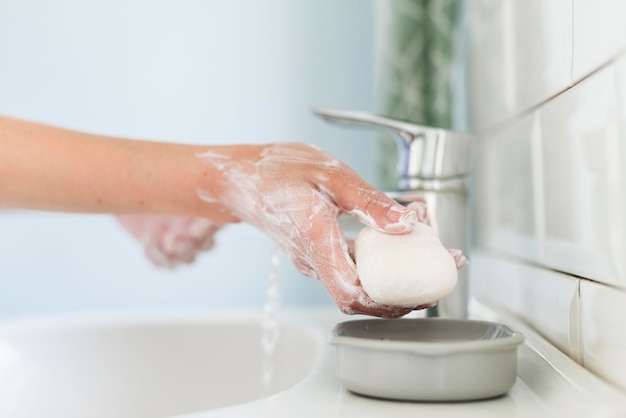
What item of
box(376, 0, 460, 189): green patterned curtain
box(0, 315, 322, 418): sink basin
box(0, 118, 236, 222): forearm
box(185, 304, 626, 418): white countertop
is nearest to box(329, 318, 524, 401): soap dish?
box(185, 304, 626, 418): white countertop

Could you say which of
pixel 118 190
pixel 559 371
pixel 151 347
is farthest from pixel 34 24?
pixel 559 371

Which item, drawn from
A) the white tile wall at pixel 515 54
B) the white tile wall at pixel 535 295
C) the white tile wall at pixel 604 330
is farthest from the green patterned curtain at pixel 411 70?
the white tile wall at pixel 604 330

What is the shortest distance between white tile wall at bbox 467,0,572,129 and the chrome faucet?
0.24ft

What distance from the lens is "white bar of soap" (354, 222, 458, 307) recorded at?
1.38 ft

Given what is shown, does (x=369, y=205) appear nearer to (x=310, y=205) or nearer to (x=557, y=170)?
(x=310, y=205)

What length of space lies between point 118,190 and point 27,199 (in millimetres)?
82

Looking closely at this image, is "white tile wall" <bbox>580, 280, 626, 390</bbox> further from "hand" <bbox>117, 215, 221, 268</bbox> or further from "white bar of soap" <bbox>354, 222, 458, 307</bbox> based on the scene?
"hand" <bbox>117, 215, 221, 268</bbox>

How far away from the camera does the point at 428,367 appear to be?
432mm

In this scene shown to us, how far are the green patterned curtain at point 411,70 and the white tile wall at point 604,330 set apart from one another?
1.65 ft

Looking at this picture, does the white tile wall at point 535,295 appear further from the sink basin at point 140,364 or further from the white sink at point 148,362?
the sink basin at point 140,364

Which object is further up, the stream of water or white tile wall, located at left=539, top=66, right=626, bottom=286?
white tile wall, located at left=539, top=66, right=626, bottom=286

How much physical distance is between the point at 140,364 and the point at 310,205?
44cm

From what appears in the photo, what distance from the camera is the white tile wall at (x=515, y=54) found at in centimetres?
57

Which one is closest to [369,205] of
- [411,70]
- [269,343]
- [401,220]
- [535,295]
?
[401,220]
